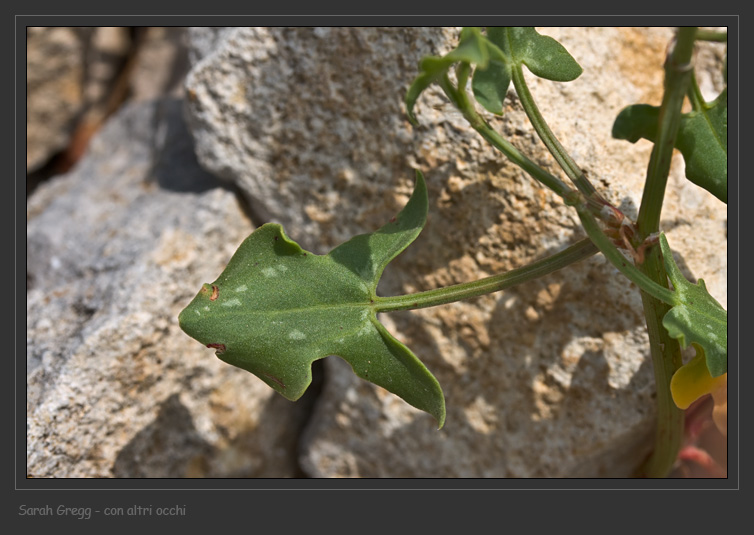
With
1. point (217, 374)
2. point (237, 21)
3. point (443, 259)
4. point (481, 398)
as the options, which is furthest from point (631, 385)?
point (237, 21)

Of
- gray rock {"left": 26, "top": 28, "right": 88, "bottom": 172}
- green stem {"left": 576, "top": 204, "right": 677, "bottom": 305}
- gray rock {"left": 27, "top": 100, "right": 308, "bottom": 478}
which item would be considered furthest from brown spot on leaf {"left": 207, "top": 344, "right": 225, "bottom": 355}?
gray rock {"left": 26, "top": 28, "right": 88, "bottom": 172}

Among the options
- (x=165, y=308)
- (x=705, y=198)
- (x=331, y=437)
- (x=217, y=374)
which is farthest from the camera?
(x=331, y=437)

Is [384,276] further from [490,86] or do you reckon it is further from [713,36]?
[713,36]

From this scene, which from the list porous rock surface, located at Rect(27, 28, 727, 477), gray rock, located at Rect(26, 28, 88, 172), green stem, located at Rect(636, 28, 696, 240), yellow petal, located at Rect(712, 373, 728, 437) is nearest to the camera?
green stem, located at Rect(636, 28, 696, 240)

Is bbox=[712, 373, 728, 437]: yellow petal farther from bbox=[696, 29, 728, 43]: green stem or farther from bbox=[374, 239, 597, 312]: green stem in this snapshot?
bbox=[696, 29, 728, 43]: green stem

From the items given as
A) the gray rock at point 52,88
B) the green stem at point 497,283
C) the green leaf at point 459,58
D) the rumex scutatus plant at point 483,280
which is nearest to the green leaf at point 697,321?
the rumex scutatus plant at point 483,280

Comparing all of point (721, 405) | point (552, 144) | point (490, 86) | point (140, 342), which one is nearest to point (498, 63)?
point (490, 86)

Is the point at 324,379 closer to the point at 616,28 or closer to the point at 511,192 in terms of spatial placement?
the point at 511,192
